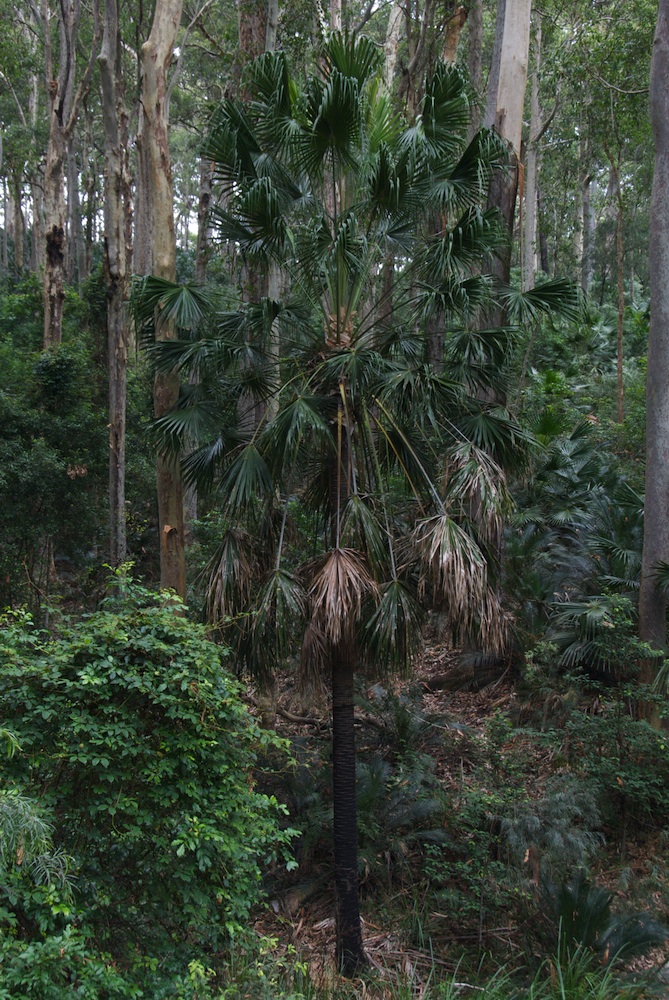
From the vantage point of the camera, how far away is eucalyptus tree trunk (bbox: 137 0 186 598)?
9.42m

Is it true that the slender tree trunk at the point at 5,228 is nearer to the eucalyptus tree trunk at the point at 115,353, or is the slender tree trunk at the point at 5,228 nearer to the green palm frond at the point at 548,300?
the eucalyptus tree trunk at the point at 115,353

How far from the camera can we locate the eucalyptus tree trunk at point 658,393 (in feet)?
31.1

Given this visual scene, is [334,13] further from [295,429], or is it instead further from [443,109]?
[295,429]

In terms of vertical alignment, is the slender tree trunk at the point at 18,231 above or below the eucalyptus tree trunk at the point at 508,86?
above

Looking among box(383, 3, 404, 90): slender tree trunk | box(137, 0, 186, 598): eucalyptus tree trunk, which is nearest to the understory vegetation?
box(137, 0, 186, 598): eucalyptus tree trunk

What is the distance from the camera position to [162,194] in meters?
9.65

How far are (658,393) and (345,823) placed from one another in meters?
6.20

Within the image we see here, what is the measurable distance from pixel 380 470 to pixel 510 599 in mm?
4220

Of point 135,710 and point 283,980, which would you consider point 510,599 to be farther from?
point 135,710

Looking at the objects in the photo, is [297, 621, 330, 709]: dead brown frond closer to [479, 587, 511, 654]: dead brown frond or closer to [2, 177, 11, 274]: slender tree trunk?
[479, 587, 511, 654]: dead brown frond

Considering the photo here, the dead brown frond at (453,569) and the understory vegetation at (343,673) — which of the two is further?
the dead brown frond at (453,569)

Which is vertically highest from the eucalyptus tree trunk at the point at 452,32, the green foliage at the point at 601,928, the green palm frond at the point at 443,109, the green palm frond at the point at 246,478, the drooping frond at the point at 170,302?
the eucalyptus tree trunk at the point at 452,32

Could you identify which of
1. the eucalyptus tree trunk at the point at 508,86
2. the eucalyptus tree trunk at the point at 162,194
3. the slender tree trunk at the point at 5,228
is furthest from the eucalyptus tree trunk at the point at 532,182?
the slender tree trunk at the point at 5,228

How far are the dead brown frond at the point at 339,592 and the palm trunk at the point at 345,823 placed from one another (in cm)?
37
